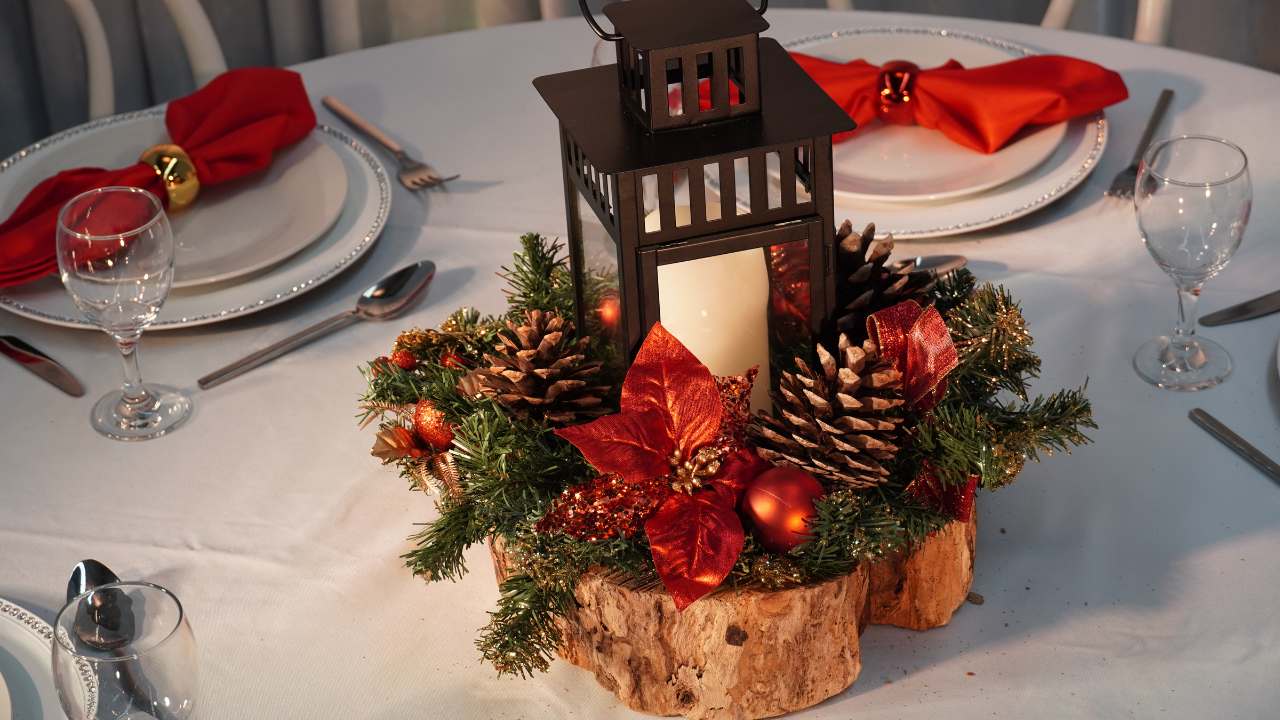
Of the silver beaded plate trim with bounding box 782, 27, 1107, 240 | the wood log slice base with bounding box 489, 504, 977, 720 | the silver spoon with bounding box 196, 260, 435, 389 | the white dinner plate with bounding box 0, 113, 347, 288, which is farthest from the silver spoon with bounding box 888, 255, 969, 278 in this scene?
the white dinner plate with bounding box 0, 113, 347, 288

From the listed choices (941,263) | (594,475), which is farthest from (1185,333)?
(594,475)

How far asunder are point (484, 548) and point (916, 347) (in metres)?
0.36

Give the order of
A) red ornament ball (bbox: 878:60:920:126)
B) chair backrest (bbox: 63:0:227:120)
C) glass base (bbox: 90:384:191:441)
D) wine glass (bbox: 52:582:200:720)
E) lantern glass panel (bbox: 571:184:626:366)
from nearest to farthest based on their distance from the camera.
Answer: wine glass (bbox: 52:582:200:720) → lantern glass panel (bbox: 571:184:626:366) → glass base (bbox: 90:384:191:441) → red ornament ball (bbox: 878:60:920:126) → chair backrest (bbox: 63:0:227:120)

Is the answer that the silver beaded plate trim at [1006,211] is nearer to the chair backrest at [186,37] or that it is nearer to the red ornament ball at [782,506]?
the red ornament ball at [782,506]

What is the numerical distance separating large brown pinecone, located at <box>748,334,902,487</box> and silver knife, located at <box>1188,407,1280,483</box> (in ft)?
1.07

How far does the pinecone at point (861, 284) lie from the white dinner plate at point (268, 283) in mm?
505

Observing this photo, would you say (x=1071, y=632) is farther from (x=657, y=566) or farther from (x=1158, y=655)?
(x=657, y=566)

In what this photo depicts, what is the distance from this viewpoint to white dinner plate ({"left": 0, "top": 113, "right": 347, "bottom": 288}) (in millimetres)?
1090

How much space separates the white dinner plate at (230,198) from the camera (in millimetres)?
1090

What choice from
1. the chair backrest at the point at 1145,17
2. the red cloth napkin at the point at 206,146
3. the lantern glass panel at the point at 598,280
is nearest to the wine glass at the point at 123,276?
the red cloth napkin at the point at 206,146

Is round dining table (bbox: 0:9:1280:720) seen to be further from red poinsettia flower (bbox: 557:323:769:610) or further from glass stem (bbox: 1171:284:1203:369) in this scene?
red poinsettia flower (bbox: 557:323:769:610)

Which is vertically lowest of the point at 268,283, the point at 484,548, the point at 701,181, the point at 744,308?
the point at 484,548

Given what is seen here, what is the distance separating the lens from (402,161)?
1.25 metres

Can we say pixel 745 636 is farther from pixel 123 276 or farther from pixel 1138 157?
pixel 1138 157
